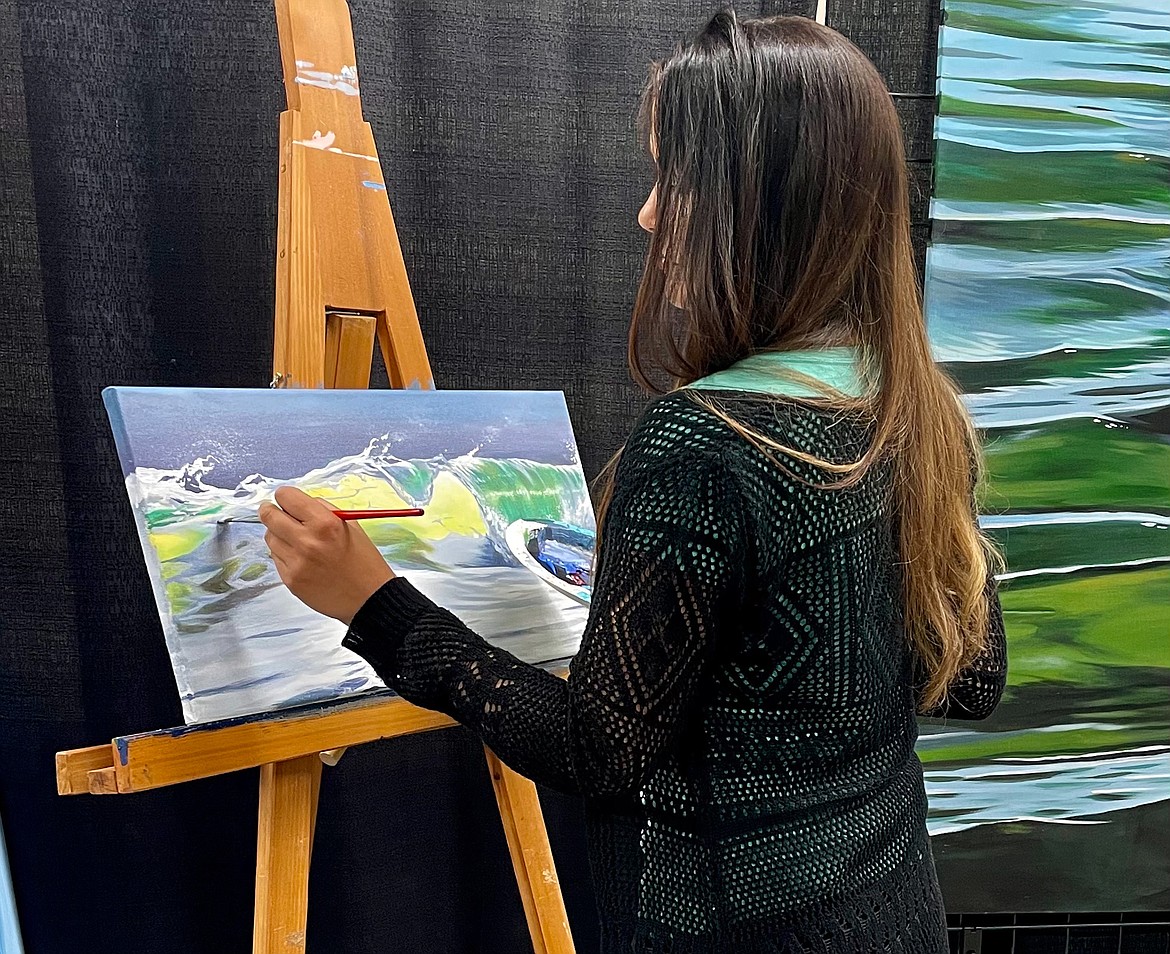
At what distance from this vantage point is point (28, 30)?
52.1 inches

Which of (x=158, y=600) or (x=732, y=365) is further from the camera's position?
(x=158, y=600)

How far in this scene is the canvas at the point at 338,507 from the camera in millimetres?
934

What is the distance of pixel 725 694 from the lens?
72 cm

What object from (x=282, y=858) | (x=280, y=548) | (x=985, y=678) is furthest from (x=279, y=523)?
(x=985, y=678)

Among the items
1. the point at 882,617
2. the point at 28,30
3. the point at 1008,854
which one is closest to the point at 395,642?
the point at 882,617

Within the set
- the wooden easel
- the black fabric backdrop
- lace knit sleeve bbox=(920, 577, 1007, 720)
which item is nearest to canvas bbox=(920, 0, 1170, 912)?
the black fabric backdrop

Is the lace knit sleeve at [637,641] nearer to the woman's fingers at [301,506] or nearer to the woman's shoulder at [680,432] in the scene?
the woman's shoulder at [680,432]

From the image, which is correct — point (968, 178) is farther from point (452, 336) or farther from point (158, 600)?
point (158, 600)

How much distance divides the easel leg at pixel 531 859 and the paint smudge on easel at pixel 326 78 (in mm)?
811

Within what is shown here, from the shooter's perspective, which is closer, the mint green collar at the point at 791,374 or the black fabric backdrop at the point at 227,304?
the mint green collar at the point at 791,374

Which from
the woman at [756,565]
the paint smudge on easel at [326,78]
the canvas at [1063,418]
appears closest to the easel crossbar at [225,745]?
the woman at [756,565]

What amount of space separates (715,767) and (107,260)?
3.78 ft

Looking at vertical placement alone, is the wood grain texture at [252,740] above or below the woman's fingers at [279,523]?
below

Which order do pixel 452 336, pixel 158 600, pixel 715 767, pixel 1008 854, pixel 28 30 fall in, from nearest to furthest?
1. pixel 715 767
2. pixel 158 600
3. pixel 28 30
4. pixel 452 336
5. pixel 1008 854
